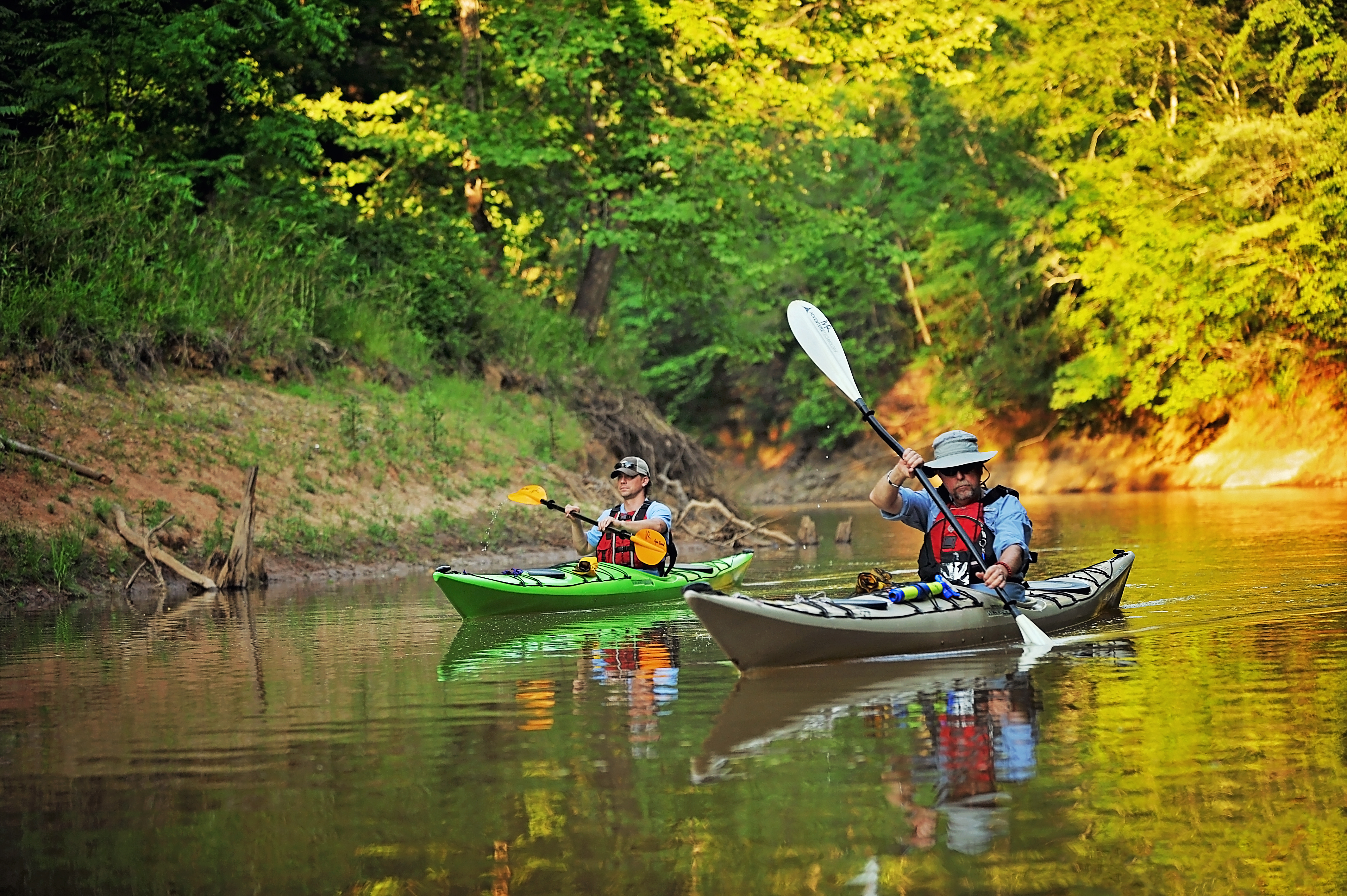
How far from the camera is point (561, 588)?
35.0 feet

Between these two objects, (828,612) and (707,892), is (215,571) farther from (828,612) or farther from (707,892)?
(707,892)

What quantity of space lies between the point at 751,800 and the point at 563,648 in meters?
4.32

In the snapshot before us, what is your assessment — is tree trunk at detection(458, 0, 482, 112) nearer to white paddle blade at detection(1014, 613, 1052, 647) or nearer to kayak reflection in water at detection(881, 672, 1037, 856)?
white paddle blade at detection(1014, 613, 1052, 647)

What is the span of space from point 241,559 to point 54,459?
1.89 meters

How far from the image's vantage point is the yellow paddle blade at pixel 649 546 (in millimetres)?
11227

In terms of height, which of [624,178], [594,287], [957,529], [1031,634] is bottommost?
[1031,634]

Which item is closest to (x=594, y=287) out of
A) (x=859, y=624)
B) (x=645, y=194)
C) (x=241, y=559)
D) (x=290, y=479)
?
(x=645, y=194)

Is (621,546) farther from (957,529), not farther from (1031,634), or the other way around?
(1031,634)

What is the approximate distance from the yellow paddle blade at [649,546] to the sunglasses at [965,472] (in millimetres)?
3423

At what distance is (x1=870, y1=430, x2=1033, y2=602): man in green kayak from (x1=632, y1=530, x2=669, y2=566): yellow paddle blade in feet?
10.0

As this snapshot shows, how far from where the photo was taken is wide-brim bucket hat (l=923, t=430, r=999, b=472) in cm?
803

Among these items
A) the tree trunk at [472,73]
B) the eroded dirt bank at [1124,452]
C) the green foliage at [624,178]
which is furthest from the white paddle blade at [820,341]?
the eroded dirt bank at [1124,452]

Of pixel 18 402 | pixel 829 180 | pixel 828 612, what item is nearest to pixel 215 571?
pixel 18 402

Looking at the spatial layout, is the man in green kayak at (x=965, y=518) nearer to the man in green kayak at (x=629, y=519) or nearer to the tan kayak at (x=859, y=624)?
the tan kayak at (x=859, y=624)
